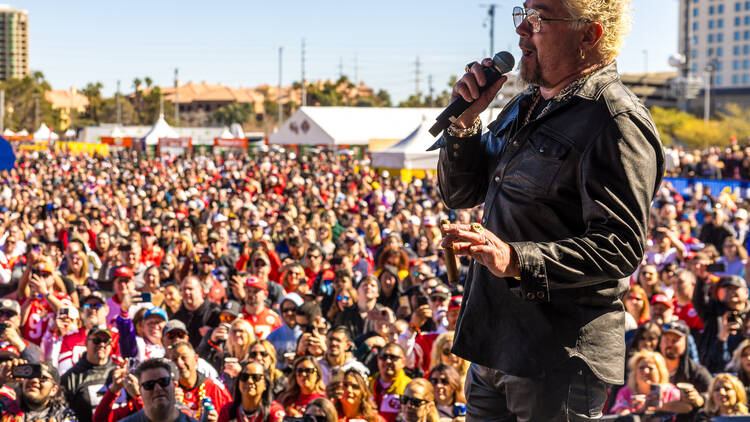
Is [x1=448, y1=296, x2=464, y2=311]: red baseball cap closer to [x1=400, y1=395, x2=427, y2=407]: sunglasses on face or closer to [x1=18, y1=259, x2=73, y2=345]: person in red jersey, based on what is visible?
[x1=400, y1=395, x2=427, y2=407]: sunglasses on face

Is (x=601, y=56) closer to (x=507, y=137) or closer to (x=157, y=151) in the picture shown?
(x=507, y=137)

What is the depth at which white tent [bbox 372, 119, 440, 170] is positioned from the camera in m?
27.1

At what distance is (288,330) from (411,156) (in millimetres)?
19382

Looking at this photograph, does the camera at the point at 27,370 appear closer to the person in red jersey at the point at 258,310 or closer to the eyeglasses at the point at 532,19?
the person in red jersey at the point at 258,310

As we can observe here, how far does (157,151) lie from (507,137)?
48.9 meters

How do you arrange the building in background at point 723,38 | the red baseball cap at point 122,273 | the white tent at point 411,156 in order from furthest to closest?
1. the building in background at point 723,38
2. the white tent at point 411,156
3. the red baseball cap at point 122,273

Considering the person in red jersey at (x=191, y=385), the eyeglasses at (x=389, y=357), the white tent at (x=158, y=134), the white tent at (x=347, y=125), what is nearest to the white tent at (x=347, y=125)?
the white tent at (x=347, y=125)

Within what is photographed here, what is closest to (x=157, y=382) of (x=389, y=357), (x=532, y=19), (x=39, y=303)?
(x=389, y=357)

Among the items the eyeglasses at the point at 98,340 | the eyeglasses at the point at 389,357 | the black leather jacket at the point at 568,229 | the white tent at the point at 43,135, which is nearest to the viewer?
the black leather jacket at the point at 568,229

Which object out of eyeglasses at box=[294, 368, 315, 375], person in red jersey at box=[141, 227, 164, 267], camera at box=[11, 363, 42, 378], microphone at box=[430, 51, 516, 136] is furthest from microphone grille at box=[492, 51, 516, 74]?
person in red jersey at box=[141, 227, 164, 267]

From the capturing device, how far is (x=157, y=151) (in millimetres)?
49562

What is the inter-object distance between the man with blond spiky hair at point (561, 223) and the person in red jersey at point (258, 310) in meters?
6.36

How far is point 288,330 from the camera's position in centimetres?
812

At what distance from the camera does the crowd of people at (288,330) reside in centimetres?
608
